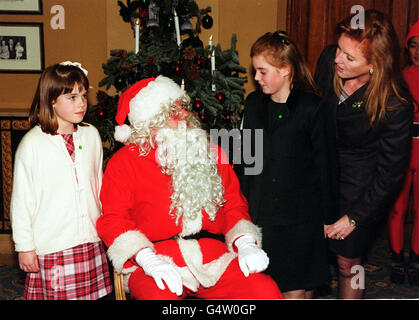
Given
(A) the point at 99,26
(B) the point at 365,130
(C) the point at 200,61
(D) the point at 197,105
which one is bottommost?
(B) the point at 365,130

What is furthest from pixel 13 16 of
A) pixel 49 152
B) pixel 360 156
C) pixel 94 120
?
pixel 360 156

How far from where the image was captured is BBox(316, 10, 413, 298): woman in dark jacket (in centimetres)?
200

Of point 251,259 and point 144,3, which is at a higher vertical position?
point 144,3

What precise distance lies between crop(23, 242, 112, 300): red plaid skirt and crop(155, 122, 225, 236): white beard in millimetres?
565

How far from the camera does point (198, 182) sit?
201 cm

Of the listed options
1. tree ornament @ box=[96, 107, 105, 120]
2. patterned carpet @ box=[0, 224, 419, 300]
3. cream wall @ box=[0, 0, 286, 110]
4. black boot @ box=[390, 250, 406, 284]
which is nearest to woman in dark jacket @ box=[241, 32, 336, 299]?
patterned carpet @ box=[0, 224, 419, 300]

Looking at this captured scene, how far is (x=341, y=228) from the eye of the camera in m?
2.14

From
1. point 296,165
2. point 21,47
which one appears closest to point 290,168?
point 296,165

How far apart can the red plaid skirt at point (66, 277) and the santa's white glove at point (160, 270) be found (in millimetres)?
464

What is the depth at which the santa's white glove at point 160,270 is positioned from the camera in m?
1.75

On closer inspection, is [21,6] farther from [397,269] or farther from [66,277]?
[397,269]

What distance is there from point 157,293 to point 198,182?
54 cm

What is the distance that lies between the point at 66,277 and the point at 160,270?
0.63 metres

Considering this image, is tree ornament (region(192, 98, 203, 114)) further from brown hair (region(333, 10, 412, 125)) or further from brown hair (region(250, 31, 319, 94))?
brown hair (region(333, 10, 412, 125))
